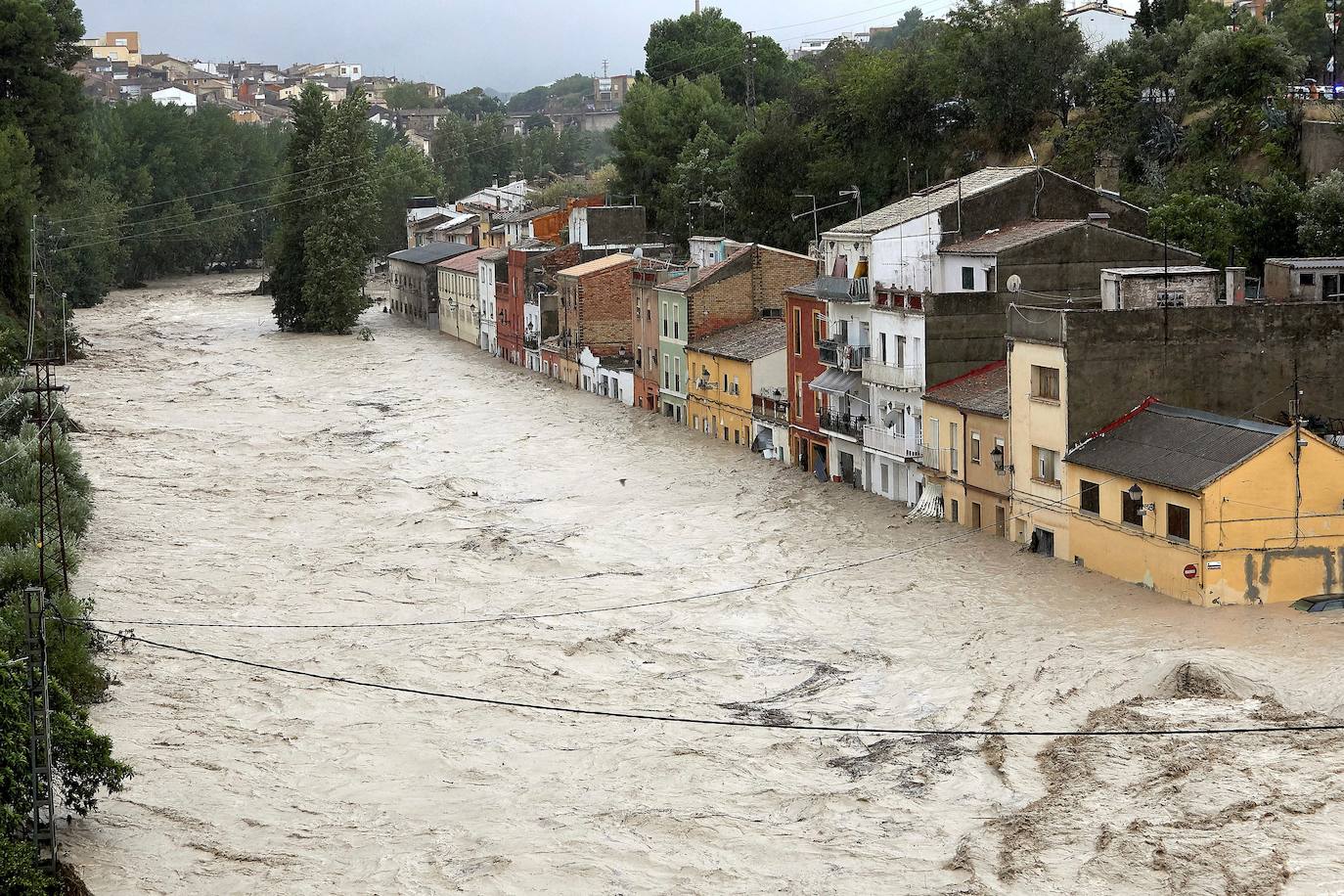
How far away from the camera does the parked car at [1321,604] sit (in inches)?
1335

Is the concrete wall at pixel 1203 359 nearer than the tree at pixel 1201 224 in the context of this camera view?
Yes

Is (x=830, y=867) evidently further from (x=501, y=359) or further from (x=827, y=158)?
(x=501, y=359)

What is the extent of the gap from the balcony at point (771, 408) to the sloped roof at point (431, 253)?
2167 inches

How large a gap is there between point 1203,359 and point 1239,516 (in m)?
6.65

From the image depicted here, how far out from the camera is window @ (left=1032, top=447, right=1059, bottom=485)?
130 feet

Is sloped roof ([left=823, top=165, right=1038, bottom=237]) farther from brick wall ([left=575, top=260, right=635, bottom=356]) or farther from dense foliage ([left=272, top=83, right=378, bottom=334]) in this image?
dense foliage ([left=272, top=83, right=378, bottom=334])

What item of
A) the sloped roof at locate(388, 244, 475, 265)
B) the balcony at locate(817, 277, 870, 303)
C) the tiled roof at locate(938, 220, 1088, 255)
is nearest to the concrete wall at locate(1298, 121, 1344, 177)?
the tiled roof at locate(938, 220, 1088, 255)

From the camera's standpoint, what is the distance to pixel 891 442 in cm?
4756

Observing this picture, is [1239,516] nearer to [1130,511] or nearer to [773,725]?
[1130,511]

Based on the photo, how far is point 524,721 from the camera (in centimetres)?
3059

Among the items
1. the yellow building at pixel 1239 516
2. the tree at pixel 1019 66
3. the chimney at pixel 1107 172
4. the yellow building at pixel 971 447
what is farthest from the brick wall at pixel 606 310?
the yellow building at pixel 1239 516

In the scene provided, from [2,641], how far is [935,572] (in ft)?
67.6

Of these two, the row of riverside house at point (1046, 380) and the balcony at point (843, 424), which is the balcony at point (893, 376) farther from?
the balcony at point (843, 424)

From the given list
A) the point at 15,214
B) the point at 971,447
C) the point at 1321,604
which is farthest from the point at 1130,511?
the point at 15,214
